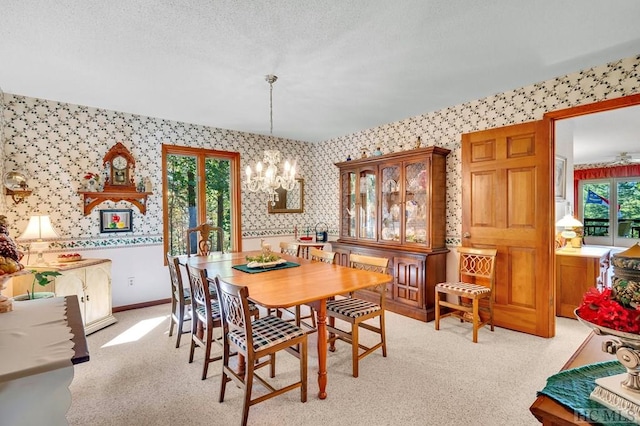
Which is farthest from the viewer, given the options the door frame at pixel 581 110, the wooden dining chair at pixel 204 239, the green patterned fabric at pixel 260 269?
the wooden dining chair at pixel 204 239

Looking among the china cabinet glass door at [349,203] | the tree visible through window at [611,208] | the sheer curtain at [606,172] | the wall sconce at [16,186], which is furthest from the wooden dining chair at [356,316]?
the tree visible through window at [611,208]

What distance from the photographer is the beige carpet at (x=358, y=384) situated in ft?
6.78

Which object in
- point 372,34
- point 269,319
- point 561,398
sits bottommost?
point 269,319

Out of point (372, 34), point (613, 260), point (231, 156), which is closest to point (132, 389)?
point (613, 260)

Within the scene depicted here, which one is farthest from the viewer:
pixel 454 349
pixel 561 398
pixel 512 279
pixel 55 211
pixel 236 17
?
pixel 55 211

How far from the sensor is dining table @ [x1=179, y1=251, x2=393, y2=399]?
2.06 meters

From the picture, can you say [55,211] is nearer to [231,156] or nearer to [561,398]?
[231,156]

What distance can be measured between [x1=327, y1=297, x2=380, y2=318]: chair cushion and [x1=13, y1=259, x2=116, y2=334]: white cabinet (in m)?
2.72

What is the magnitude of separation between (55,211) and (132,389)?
8.74 ft

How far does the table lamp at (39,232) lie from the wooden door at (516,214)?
189 inches

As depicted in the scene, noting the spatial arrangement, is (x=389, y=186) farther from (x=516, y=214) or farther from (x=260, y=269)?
(x=260, y=269)

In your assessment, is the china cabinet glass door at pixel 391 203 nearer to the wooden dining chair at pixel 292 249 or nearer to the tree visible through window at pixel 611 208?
the wooden dining chair at pixel 292 249

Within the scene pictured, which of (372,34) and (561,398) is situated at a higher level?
(372,34)

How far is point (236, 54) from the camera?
8.63ft
